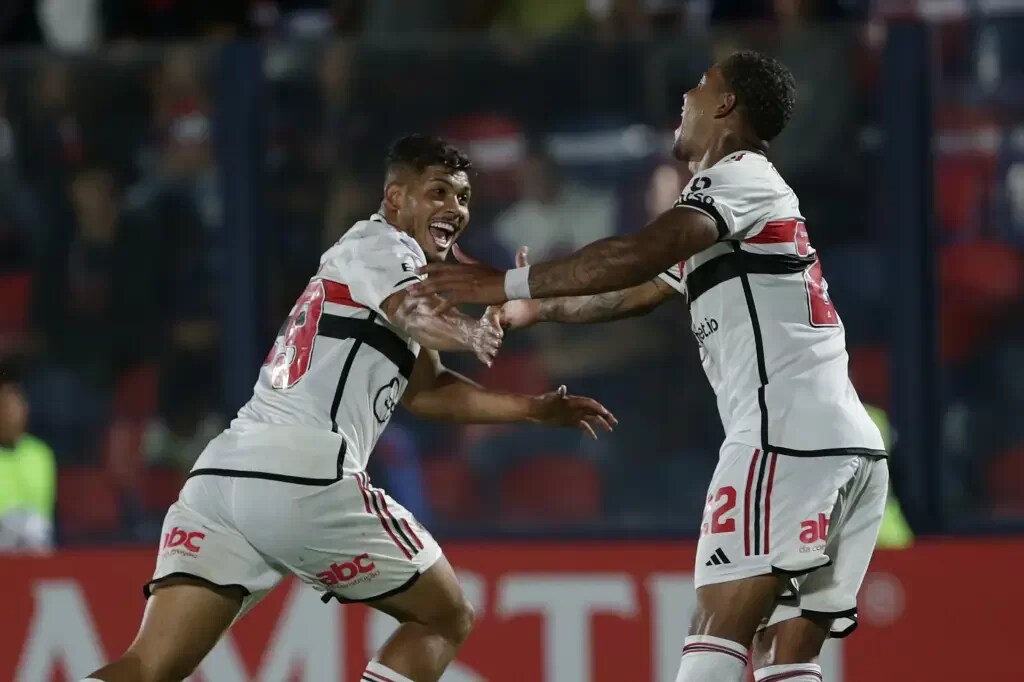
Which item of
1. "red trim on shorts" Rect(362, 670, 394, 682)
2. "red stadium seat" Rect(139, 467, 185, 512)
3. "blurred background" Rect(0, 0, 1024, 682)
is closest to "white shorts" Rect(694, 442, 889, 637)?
"red trim on shorts" Rect(362, 670, 394, 682)

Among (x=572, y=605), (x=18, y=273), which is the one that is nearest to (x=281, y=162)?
(x=18, y=273)

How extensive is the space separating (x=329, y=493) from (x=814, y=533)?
4.44 ft

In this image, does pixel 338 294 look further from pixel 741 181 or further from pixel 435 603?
pixel 741 181

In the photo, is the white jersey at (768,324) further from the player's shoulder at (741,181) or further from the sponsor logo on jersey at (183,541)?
the sponsor logo on jersey at (183,541)

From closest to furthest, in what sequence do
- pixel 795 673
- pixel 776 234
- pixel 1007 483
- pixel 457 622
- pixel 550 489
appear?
pixel 776 234 < pixel 795 673 < pixel 457 622 < pixel 1007 483 < pixel 550 489

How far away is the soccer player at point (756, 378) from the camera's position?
167 inches

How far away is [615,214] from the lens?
24.7ft

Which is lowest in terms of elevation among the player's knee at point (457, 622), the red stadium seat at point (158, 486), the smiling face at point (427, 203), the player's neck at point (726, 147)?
the red stadium seat at point (158, 486)

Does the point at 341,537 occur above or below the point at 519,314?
below

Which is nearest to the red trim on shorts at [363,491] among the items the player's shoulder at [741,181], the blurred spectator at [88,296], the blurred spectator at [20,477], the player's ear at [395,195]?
the player's ear at [395,195]

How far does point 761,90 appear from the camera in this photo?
4.54 metres

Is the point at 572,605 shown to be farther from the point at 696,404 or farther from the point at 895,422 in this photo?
the point at 895,422

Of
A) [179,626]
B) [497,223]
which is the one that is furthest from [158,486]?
[179,626]

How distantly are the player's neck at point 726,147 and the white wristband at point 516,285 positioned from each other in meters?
0.68
